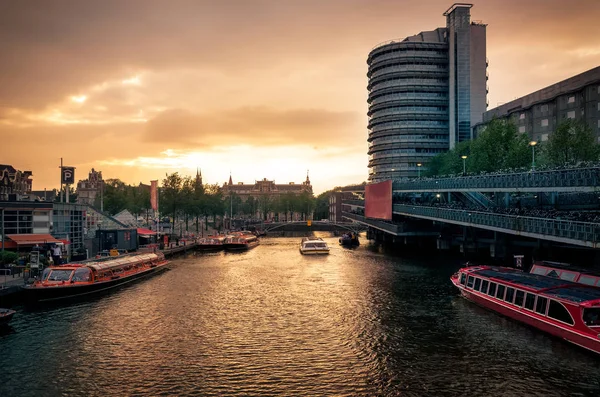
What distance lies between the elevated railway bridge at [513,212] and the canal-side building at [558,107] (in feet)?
93.2

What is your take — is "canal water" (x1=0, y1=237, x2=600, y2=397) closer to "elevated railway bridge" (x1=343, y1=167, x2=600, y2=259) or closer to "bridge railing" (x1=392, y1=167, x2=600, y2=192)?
"elevated railway bridge" (x1=343, y1=167, x2=600, y2=259)

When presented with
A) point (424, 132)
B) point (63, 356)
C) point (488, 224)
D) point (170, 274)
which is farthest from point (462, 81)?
point (63, 356)

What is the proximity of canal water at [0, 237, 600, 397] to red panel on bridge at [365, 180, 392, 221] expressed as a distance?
179ft

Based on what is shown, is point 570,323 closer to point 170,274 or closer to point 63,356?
point 63,356

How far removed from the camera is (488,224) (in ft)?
192

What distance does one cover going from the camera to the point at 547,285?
34719 millimetres

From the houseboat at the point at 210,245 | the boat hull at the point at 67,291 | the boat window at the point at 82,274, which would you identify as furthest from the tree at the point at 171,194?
the boat window at the point at 82,274

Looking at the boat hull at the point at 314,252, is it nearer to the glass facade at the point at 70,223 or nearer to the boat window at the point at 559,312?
the glass facade at the point at 70,223

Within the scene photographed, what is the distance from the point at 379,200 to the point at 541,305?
264 feet

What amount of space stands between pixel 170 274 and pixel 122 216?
5134cm

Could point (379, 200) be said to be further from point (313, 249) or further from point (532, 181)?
point (532, 181)

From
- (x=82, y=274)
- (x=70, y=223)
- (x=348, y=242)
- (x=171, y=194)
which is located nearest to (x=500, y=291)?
(x=82, y=274)

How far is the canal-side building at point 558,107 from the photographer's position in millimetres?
101312

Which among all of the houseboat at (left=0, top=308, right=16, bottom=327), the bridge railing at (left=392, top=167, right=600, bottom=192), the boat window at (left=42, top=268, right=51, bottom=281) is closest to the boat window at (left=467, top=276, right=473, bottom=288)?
the bridge railing at (left=392, top=167, right=600, bottom=192)
